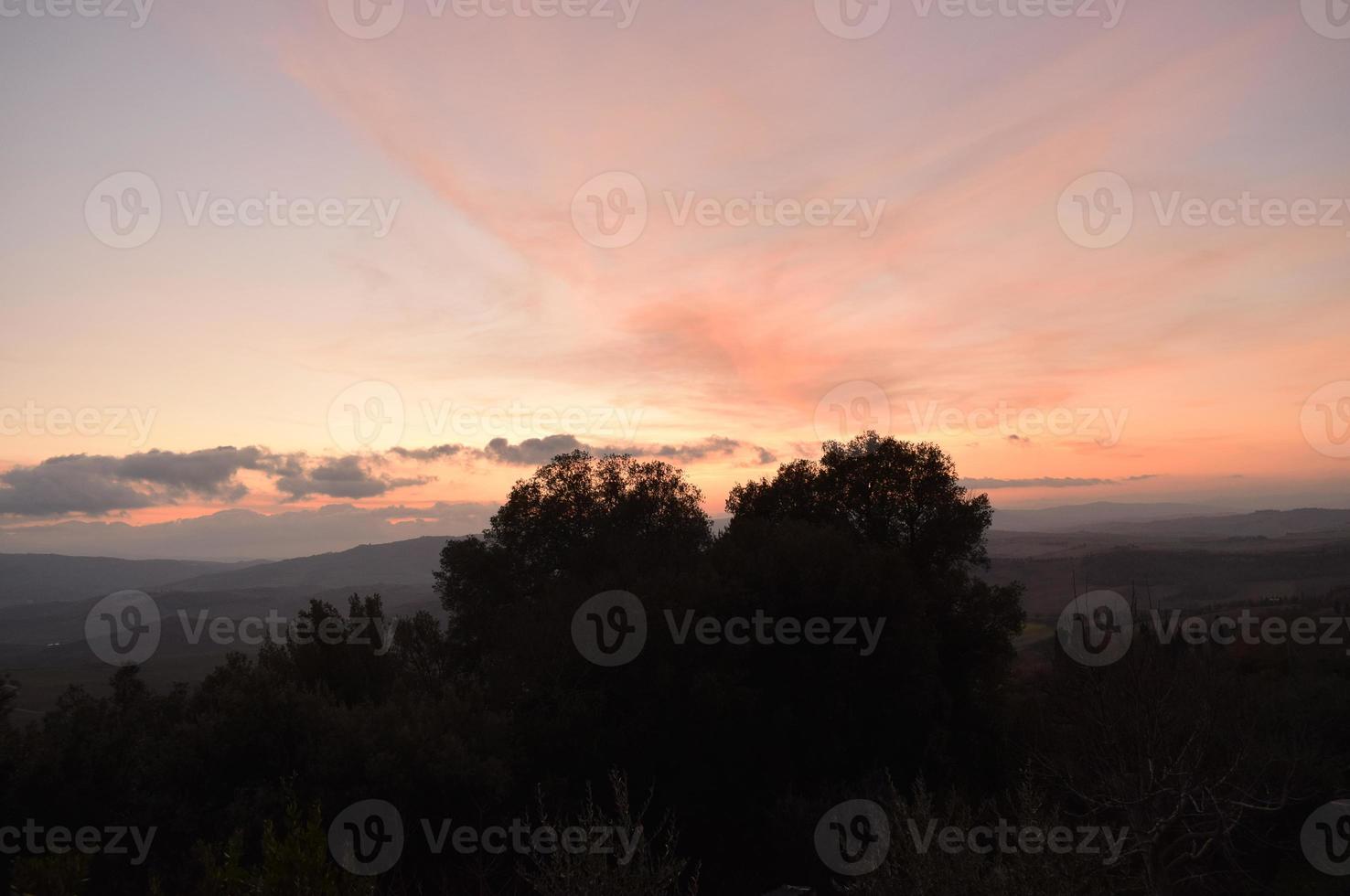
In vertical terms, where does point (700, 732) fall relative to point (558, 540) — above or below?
below

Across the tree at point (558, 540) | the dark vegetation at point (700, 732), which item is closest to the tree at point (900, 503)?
the dark vegetation at point (700, 732)

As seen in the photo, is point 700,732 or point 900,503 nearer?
point 700,732

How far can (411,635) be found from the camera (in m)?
32.3

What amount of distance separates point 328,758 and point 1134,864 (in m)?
21.0

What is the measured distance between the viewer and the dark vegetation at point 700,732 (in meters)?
14.2

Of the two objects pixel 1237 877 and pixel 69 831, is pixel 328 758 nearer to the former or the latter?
pixel 69 831

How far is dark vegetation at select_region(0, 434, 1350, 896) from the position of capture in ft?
46.8

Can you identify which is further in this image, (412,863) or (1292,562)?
(1292,562)

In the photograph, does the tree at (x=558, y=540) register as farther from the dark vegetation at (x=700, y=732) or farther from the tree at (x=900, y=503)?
the tree at (x=900, y=503)

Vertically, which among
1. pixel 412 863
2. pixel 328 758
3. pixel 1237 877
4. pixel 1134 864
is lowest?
pixel 1237 877

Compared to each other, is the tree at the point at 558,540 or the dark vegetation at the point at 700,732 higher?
the tree at the point at 558,540

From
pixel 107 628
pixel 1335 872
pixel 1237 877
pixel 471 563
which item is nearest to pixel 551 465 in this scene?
pixel 471 563

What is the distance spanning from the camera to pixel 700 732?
73.9 ft

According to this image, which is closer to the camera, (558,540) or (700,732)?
(700,732)
